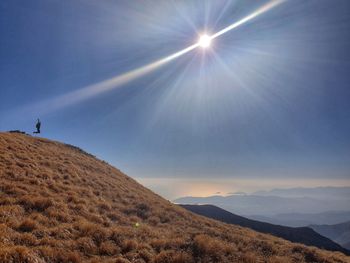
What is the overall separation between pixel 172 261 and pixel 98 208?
29.7 ft

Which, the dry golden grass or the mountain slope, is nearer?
the dry golden grass

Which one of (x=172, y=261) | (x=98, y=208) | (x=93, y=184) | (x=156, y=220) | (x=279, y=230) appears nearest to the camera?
(x=172, y=261)

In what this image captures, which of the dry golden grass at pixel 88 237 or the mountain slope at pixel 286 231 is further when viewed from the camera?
the mountain slope at pixel 286 231

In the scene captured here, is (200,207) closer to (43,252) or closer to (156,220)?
(156,220)

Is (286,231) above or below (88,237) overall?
above

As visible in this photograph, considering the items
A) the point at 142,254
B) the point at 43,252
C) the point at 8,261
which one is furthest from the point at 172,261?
the point at 8,261

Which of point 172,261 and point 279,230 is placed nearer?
point 172,261

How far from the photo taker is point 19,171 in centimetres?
2106

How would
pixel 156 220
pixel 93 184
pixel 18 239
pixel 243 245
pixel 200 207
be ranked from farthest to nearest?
pixel 200 207, pixel 93 184, pixel 156 220, pixel 243 245, pixel 18 239

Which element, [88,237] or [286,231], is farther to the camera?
[286,231]

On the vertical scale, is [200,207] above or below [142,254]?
above

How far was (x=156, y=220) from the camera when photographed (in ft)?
66.9

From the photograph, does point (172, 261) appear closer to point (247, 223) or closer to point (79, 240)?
point (79, 240)

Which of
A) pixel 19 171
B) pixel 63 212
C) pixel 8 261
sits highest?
pixel 19 171
